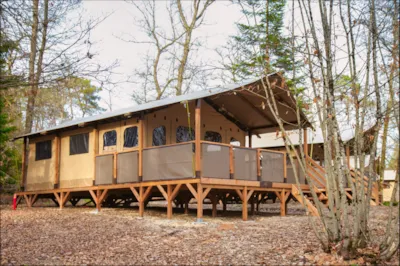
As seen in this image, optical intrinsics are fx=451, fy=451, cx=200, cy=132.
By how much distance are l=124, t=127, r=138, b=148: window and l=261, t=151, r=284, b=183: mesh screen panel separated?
3711 millimetres

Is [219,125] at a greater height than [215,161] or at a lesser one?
greater

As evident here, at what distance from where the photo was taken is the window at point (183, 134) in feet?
45.9

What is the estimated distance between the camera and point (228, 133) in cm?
1550

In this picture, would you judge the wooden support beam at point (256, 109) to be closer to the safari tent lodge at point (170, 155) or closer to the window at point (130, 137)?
the safari tent lodge at point (170, 155)

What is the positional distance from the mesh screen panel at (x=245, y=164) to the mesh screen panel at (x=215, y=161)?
1.27 feet

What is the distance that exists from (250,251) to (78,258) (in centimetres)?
275

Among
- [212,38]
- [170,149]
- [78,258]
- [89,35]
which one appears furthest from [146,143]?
[212,38]

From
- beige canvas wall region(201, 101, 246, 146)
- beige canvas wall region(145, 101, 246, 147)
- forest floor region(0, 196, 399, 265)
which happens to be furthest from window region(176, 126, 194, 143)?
forest floor region(0, 196, 399, 265)

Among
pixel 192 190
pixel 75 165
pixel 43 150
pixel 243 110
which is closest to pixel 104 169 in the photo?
pixel 75 165

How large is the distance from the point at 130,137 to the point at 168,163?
2.12m

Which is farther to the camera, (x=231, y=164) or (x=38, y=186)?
(x=38, y=186)

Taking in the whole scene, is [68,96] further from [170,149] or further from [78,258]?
[78,258]

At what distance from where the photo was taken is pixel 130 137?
1327 cm

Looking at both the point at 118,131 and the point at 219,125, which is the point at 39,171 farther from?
the point at 219,125
